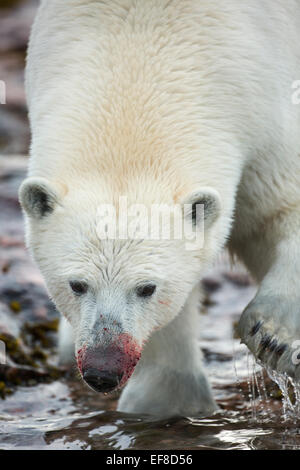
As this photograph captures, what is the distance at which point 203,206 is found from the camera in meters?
4.41

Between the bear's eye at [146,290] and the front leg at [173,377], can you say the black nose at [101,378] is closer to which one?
the bear's eye at [146,290]

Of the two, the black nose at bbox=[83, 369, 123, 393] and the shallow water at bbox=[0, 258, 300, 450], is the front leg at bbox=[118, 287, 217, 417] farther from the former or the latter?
the black nose at bbox=[83, 369, 123, 393]

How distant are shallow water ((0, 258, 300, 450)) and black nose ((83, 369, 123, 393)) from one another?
66 centimetres

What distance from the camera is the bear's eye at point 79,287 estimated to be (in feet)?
14.3

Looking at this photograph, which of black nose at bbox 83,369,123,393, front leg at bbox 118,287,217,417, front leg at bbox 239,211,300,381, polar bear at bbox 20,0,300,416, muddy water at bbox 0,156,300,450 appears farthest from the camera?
front leg at bbox 118,287,217,417

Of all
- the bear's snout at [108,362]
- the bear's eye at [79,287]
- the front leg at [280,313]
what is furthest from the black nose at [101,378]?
the front leg at [280,313]

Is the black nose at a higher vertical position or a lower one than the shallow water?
higher

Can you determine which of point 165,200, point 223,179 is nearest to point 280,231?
point 223,179

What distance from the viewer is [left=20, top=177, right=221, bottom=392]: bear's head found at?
425 cm

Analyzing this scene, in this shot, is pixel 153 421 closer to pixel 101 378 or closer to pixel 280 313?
pixel 280 313

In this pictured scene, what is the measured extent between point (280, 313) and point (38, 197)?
137 cm

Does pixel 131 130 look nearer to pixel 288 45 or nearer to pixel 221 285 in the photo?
pixel 288 45

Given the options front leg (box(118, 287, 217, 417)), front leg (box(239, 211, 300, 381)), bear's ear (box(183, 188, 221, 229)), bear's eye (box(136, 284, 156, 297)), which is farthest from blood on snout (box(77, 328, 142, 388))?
front leg (box(118, 287, 217, 417))
